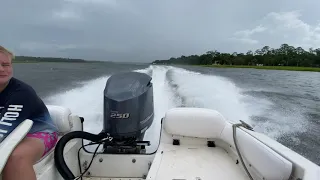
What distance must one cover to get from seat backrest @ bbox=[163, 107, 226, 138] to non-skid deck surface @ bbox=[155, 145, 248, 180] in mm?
127

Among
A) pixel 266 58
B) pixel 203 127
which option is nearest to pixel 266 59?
pixel 266 58

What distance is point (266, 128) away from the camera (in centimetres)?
495

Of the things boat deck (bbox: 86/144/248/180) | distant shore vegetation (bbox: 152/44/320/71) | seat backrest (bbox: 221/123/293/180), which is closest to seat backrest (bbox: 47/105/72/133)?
boat deck (bbox: 86/144/248/180)

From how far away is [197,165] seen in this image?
6.13 ft

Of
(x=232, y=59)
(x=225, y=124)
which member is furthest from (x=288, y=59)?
(x=225, y=124)

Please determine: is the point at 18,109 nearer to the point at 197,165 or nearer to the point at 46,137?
the point at 46,137

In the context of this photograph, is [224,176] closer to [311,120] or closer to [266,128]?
[266,128]

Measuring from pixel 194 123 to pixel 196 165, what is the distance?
0.40m

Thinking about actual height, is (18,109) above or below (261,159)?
above

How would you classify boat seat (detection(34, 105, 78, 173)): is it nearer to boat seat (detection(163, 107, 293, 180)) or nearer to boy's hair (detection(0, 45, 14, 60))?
boy's hair (detection(0, 45, 14, 60))

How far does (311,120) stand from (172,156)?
17.0 feet

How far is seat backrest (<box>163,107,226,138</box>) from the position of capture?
2.16 metres

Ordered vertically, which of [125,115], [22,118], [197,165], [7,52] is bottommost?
[197,165]

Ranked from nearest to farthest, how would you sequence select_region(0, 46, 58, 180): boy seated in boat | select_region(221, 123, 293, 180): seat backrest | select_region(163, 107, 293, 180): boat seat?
select_region(0, 46, 58, 180): boy seated in boat, select_region(221, 123, 293, 180): seat backrest, select_region(163, 107, 293, 180): boat seat
